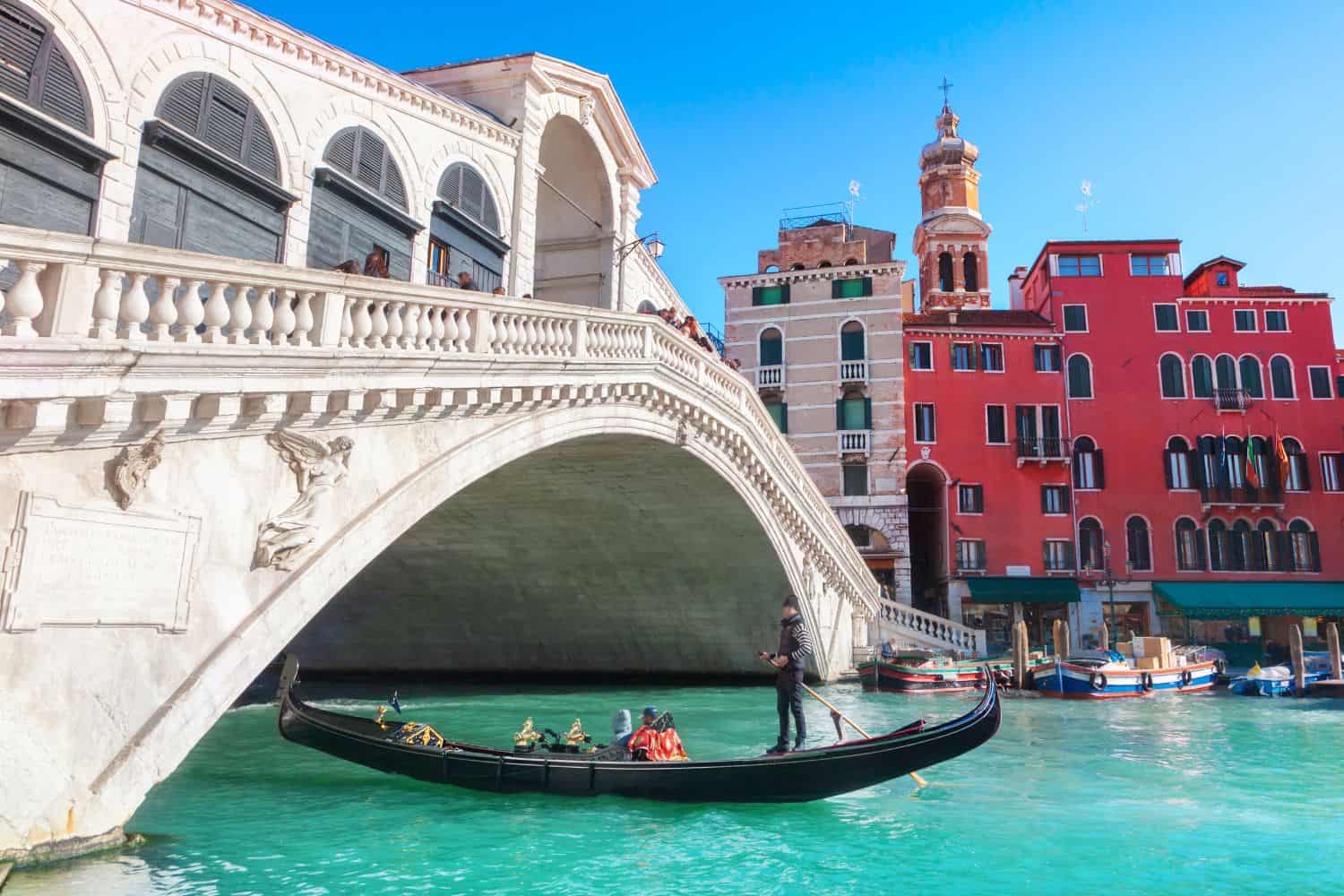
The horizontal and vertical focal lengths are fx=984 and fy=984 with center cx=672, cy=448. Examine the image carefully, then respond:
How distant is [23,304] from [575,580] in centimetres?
1250

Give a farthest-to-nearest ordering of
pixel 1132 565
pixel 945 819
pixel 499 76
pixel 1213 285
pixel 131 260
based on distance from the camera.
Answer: pixel 1213 285 < pixel 1132 565 < pixel 499 76 < pixel 945 819 < pixel 131 260

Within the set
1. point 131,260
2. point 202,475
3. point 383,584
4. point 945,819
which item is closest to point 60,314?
point 131,260

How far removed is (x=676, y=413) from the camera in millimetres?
11031

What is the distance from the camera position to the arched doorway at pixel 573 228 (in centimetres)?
1305

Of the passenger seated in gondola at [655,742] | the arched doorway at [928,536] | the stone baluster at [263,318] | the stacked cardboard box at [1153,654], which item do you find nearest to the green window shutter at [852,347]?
the arched doorway at [928,536]

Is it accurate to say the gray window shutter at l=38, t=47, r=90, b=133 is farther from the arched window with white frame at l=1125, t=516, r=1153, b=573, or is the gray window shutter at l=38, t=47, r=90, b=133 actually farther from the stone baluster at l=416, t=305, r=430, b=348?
the arched window with white frame at l=1125, t=516, r=1153, b=573

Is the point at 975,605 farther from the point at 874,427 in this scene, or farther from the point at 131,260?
the point at 131,260

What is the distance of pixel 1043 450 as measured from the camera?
2403 centimetres

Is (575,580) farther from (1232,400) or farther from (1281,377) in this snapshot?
(1281,377)

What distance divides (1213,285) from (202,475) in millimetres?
26426

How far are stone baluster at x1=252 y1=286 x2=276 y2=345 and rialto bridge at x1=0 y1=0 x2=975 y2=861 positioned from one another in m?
0.02

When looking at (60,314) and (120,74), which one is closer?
(60,314)

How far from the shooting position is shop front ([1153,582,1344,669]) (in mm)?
22094

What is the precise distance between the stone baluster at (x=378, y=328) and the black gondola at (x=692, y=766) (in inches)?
124
